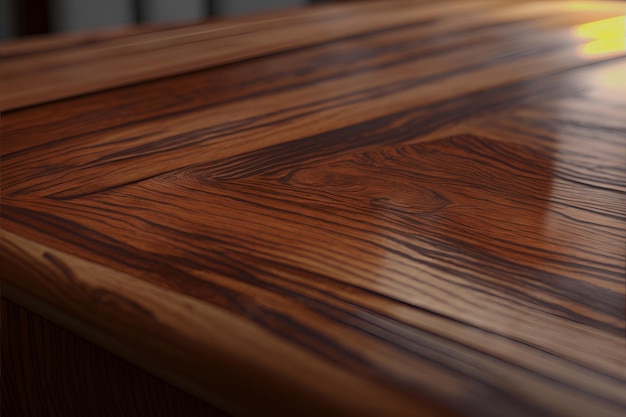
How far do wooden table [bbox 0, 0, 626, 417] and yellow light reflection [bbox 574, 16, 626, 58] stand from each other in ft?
0.21

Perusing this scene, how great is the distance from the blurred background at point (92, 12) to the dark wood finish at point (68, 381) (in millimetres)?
669

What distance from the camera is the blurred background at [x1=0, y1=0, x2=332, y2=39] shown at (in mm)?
882

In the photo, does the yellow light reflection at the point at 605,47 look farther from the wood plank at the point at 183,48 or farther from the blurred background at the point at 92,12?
the blurred background at the point at 92,12

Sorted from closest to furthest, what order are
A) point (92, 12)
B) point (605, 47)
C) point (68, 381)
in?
point (68, 381), point (605, 47), point (92, 12)

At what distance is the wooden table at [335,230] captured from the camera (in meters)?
0.18

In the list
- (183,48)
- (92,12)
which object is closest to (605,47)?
(183,48)

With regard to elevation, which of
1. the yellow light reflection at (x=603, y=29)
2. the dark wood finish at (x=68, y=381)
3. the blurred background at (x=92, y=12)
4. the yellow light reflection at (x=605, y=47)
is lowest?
the dark wood finish at (x=68, y=381)

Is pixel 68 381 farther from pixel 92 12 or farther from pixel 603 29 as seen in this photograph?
pixel 92 12

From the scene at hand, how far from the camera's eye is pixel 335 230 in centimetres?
26

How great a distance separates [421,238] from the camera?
25 centimetres

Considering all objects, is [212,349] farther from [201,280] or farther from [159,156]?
[159,156]

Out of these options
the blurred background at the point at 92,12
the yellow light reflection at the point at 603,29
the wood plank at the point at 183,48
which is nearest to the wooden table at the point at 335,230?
the wood plank at the point at 183,48

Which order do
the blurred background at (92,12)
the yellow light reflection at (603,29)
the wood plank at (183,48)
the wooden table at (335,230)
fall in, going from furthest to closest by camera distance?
the blurred background at (92,12) → the yellow light reflection at (603,29) → the wood plank at (183,48) → the wooden table at (335,230)

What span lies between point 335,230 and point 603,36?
496 mm
